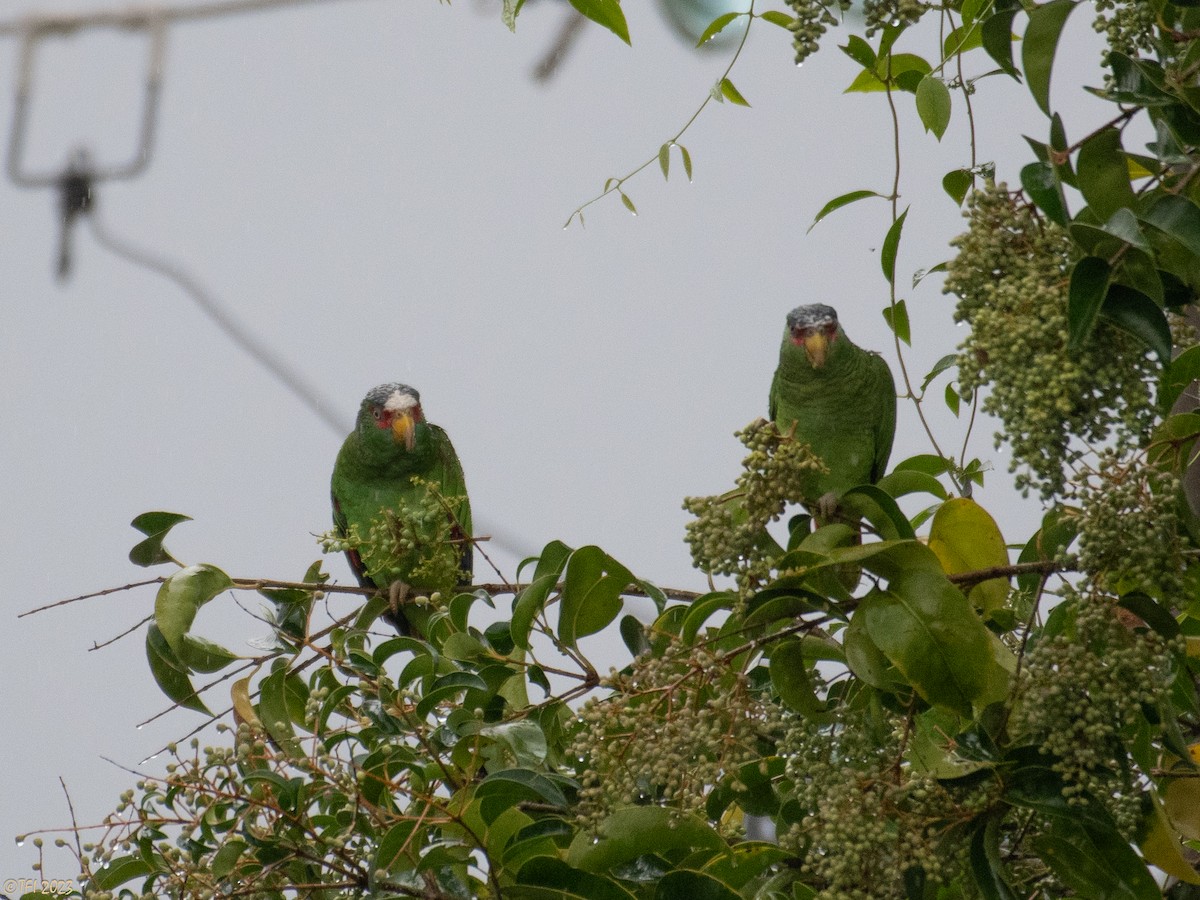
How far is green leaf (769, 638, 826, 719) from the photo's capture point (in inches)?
47.7

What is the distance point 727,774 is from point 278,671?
69cm

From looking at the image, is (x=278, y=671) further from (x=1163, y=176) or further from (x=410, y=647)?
(x=1163, y=176)

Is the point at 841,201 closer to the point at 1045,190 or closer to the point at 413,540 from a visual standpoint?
the point at 1045,190

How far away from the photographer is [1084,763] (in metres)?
1.00

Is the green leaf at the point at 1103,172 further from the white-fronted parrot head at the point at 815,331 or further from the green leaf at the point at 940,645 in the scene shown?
the white-fronted parrot head at the point at 815,331

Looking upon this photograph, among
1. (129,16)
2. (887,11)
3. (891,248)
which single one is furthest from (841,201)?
(129,16)

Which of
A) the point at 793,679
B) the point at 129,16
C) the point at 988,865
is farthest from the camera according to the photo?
A: the point at 129,16

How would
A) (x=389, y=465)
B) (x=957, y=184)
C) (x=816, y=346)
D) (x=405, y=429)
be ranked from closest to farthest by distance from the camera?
(x=957, y=184), (x=816, y=346), (x=405, y=429), (x=389, y=465)

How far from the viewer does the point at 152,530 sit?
60.3 inches

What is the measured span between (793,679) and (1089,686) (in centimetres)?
32

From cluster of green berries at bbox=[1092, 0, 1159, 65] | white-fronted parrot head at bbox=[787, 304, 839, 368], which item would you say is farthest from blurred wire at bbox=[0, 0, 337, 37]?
cluster of green berries at bbox=[1092, 0, 1159, 65]

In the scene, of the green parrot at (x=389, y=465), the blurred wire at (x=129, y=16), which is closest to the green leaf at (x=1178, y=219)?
the green parrot at (x=389, y=465)

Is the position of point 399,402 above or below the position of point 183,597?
above

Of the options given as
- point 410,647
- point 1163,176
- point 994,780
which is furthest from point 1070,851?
point 410,647
